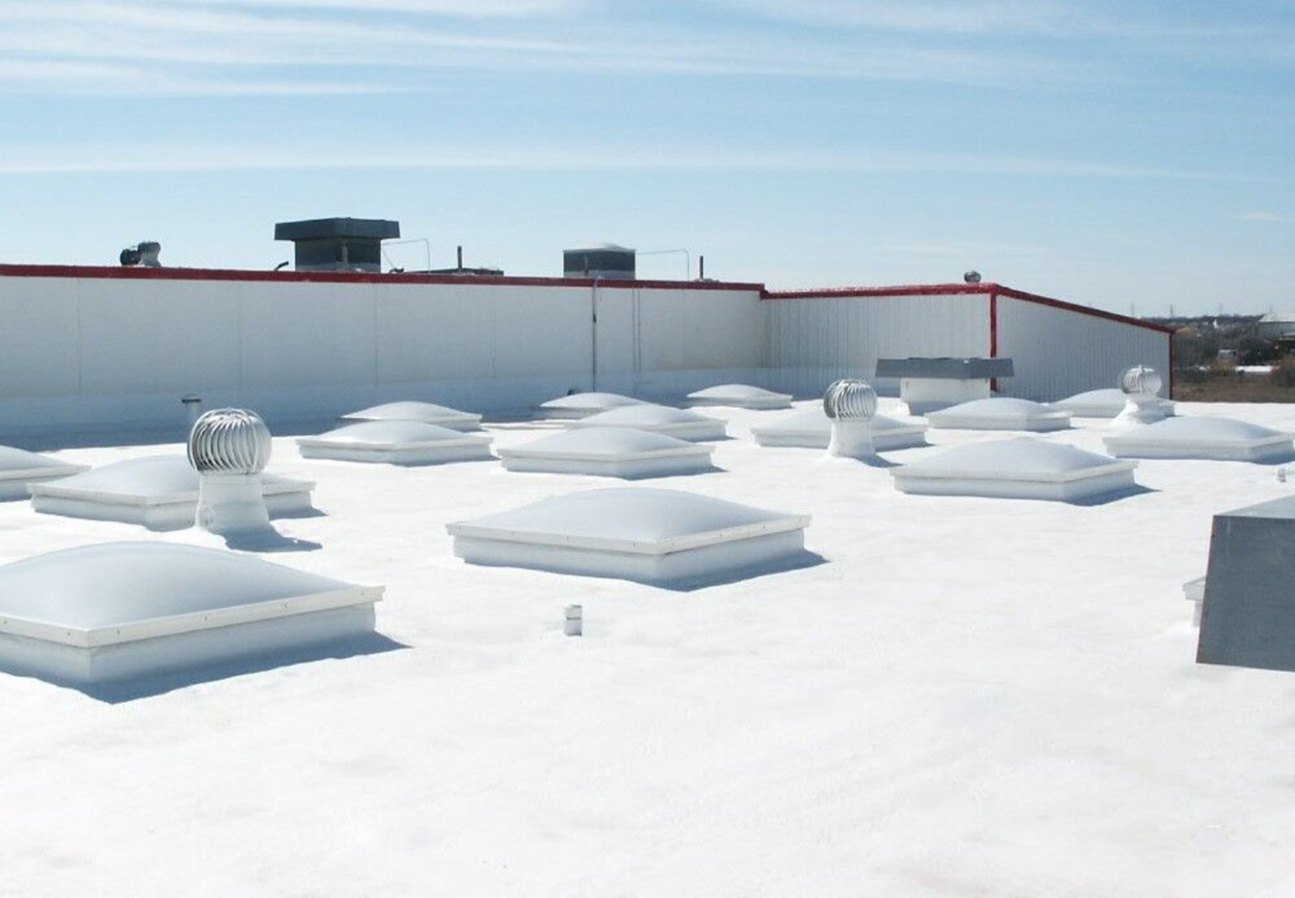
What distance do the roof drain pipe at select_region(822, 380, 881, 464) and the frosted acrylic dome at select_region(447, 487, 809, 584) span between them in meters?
9.93

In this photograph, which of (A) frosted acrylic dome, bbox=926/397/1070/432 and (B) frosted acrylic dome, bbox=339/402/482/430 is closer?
(B) frosted acrylic dome, bbox=339/402/482/430

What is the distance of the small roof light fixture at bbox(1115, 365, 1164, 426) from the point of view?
31797 mm

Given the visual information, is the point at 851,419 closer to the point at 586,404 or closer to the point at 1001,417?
the point at 1001,417

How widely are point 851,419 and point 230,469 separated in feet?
37.1

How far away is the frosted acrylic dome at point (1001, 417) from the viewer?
31.5m

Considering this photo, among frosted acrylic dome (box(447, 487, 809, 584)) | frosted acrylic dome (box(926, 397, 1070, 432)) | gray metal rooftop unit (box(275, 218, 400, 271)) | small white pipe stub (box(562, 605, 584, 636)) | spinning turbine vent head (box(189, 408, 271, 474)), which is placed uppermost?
gray metal rooftop unit (box(275, 218, 400, 271))

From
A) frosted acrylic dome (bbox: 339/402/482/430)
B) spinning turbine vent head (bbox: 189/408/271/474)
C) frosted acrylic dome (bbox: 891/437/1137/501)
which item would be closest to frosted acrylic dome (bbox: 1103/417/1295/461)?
frosted acrylic dome (bbox: 891/437/1137/501)

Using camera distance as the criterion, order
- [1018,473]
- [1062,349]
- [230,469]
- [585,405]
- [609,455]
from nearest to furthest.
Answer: [230,469]
[1018,473]
[609,455]
[585,405]
[1062,349]

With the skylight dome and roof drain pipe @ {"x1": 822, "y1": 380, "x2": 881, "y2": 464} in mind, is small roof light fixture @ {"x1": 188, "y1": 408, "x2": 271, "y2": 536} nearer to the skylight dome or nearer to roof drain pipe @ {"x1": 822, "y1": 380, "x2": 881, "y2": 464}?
roof drain pipe @ {"x1": 822, "y1": 380, "x2": 881, "y2": 464}

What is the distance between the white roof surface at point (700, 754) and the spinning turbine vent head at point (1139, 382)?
1884 cm

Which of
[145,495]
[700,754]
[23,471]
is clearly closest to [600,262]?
[23,471]

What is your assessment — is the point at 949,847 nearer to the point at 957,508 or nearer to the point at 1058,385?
the point at 957,508

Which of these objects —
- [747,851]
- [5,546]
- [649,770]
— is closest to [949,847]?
[747,851]

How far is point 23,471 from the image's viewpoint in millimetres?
20781
